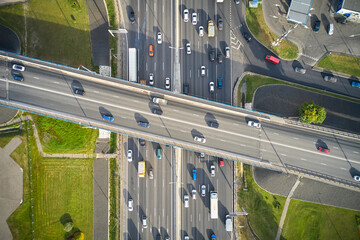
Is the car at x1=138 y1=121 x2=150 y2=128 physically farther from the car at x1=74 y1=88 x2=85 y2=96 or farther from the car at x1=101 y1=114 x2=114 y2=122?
the car at x1=74 y1=88 x2=85 y2=96

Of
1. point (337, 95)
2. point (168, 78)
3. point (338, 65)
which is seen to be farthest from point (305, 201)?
point (168, 78)

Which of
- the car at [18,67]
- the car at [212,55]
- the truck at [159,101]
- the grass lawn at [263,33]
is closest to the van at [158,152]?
the truck at [159,101]

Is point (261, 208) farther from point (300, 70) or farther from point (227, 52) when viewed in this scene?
point (227, 52)

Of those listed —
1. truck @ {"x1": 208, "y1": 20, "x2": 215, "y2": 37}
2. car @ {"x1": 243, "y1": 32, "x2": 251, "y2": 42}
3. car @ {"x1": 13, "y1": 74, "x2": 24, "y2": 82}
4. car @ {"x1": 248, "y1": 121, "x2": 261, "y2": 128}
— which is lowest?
car @ {"x1": 248, "y1": 121, "x2": 261, "y2": 128}

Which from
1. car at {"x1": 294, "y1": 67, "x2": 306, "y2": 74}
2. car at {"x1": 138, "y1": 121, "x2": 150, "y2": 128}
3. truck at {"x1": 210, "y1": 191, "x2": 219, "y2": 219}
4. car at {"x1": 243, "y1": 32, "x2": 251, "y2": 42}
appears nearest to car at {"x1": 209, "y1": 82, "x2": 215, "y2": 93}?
car at {"x1": 243, "y1": 32, "x2": 251, "y2": 42}

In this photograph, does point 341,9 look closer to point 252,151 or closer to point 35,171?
point 252,151

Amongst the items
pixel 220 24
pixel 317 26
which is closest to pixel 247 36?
pixel 220 24

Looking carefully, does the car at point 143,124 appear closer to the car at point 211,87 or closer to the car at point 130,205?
the car at point 211,87
